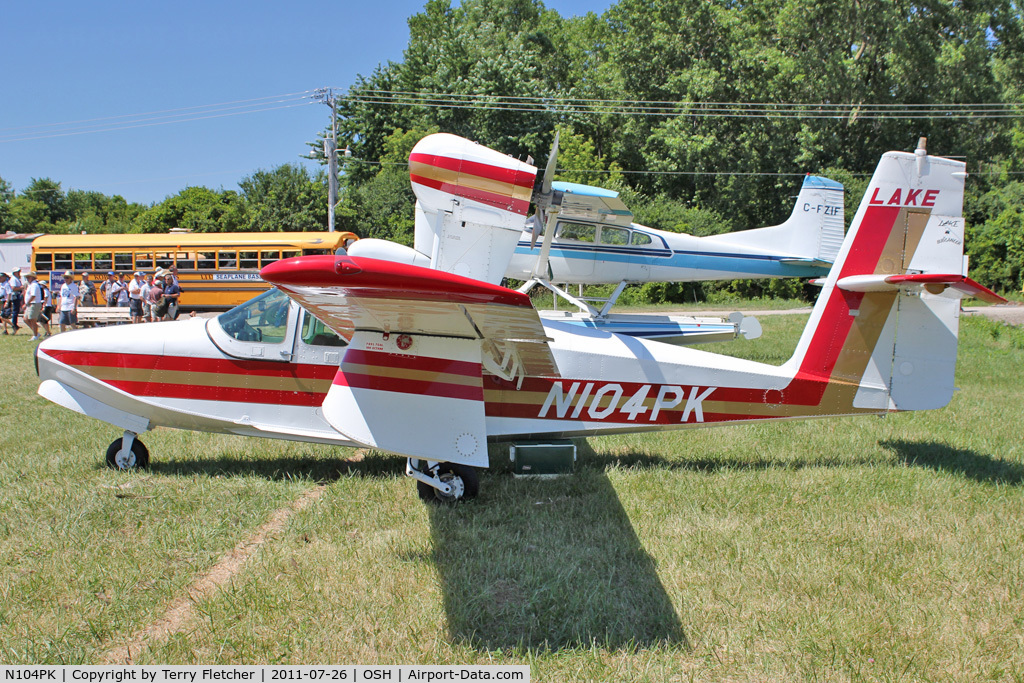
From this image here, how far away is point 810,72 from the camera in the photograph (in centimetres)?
3306

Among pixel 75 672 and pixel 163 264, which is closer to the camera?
pixel 75 672

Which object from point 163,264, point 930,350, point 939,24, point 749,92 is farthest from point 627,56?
point 930,350

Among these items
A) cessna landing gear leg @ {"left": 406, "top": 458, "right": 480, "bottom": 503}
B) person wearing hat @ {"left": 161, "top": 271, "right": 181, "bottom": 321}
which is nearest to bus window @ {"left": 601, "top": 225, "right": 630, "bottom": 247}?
cessna landing gear leg @ {"left": 406, "top": 458, "right": 480, "bottom": 503}

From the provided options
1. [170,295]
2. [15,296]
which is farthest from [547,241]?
[15,296]

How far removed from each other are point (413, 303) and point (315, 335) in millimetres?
2308

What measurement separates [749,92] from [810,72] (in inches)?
119

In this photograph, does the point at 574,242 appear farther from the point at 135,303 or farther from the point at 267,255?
the point at 267,255

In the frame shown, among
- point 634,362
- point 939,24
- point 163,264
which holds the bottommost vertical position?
point 163,264

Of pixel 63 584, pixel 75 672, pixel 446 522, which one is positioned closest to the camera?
pixel 75 672

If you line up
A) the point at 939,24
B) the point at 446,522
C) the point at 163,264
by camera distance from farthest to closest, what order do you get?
the point at 939,24, the point at 163,264, the point at 446,522

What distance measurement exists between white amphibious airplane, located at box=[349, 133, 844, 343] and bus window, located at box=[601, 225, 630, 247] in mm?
19

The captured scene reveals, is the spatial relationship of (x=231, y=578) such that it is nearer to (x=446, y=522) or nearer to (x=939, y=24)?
(x=446, y=522)

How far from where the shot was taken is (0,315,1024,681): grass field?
3.62m

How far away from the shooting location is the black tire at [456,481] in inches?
220
